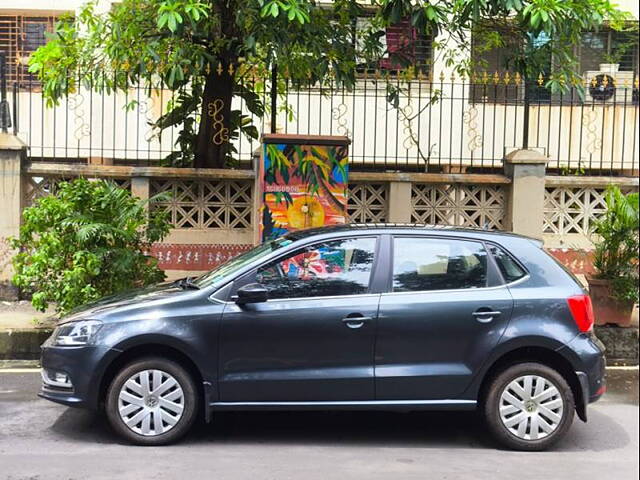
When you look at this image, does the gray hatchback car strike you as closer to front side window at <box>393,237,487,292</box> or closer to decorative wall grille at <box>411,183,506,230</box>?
front side window at <box>393,237,487,292</box>

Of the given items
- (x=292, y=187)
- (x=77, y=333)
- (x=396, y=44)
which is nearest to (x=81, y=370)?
(x=77, y=333)

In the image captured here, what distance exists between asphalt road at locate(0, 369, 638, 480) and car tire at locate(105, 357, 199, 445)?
0.40 feet

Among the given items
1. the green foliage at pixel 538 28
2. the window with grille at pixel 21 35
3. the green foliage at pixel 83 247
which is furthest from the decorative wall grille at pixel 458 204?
the window with grille at pixel 21 35

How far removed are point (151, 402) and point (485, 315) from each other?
250 cm

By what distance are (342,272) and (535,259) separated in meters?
1.49

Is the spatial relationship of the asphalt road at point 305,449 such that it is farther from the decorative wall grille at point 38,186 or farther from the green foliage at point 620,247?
the decorative wall grille at point 38,186

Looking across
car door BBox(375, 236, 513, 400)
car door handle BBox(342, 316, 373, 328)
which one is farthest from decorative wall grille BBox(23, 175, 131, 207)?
car door BBox(375, 236, 513, 400)

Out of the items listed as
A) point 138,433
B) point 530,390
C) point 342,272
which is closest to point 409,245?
point 342,272

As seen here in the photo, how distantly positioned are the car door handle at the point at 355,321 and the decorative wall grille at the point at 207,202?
460 centimetres

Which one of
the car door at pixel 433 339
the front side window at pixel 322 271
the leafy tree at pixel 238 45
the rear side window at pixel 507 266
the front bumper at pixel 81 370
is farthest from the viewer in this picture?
the leafy tree at pixel 238 45

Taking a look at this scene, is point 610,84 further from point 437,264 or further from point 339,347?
point 339,347

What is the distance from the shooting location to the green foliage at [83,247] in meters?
8.28

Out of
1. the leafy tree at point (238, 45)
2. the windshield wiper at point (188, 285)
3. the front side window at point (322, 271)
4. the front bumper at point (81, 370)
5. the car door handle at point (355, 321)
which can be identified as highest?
the leafy tree at point (238, 45)

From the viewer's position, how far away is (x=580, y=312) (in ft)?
20.2
